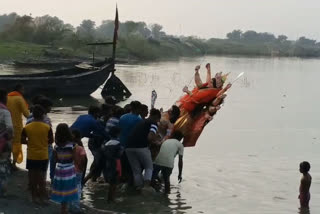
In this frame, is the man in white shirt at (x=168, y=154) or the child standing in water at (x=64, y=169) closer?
the child standing in water at (x=64, y=169)

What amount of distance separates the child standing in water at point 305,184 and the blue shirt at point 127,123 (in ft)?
9.25

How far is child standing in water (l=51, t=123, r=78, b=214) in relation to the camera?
7242 mm

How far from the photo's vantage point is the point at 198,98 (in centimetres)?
1185

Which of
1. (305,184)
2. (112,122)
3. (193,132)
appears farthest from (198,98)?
(305,184)

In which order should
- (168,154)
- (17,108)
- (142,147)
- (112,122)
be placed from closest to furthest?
(17,108)
(142,147)
(112,122)
(168,154)

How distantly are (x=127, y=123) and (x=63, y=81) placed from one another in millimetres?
18140

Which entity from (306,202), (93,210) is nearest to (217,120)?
(306,202)

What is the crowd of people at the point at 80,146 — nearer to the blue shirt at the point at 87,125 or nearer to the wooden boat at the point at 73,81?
the blue shirt at the point at 87,125

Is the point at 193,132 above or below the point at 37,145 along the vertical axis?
below

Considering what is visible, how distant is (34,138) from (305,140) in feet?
44.6

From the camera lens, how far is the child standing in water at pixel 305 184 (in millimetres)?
9367

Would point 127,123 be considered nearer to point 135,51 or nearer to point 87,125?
point 87,125

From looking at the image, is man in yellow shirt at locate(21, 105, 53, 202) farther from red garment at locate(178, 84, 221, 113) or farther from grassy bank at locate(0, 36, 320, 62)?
grassy bank at locate(0, 36, 320, 62)

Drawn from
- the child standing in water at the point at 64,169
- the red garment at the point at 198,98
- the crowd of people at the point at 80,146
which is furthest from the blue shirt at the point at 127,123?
the red garment at the point at 198,98
